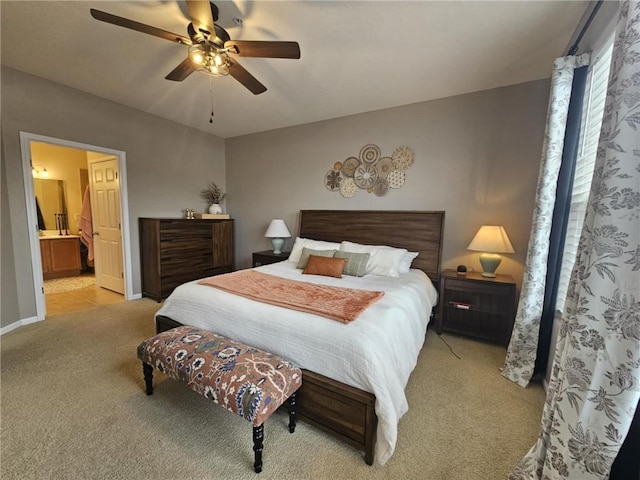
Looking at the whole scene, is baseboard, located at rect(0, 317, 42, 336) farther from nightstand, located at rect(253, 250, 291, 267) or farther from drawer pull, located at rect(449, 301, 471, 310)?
drawer pull, located at rect(449, 301, 471, 310)

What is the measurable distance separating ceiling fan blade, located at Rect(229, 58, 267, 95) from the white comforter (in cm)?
176

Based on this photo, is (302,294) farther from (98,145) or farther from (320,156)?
(98,145)

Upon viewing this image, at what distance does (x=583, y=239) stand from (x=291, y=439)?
5.83 feet

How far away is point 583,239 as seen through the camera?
106 centimetres

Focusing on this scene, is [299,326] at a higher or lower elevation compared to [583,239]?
lower

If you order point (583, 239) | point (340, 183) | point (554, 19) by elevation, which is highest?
point (554, 19)

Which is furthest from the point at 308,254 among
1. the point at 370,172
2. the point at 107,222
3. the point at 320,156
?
the point at 107,222

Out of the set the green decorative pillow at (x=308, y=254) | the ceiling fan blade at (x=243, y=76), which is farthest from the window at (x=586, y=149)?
the ceiling fan blade at (x=243, y=76)

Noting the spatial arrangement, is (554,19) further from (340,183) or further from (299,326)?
(299,326)

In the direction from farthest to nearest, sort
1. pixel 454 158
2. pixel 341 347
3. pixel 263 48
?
pixel 454 158 < pixel 263 48 < pixel 341 347

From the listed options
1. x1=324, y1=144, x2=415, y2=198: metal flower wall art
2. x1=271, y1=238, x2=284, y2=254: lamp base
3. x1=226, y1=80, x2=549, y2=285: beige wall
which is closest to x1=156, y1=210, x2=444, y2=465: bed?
x1=226, y1=80, x2=549, y2=285: beige wall

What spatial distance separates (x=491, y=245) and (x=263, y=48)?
269 centimetres

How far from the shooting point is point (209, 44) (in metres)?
1.85

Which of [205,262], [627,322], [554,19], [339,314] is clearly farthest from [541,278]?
[205,262]
